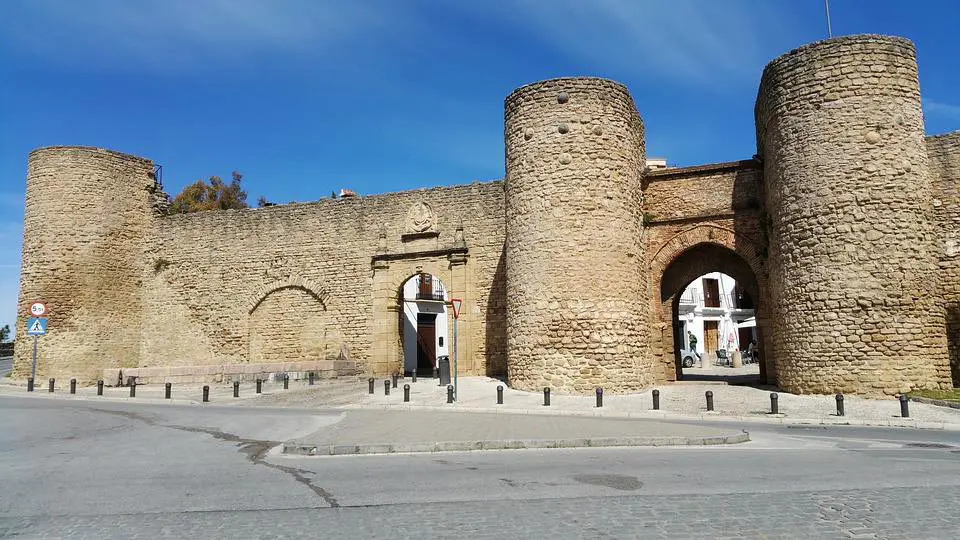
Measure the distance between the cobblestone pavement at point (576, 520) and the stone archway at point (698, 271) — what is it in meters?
11.9

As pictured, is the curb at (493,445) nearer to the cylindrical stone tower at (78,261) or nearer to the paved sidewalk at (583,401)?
the paved sidewalk at (583,401)

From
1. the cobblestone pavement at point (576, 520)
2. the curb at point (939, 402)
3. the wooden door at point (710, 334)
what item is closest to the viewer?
the cobblestone pavement at point (576, 520)

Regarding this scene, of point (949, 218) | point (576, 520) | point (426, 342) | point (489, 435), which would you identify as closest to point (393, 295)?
point (426, 342)

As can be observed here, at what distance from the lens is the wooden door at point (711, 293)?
1454 inches

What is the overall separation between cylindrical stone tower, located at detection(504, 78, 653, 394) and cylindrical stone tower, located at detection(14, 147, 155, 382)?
1462 cm

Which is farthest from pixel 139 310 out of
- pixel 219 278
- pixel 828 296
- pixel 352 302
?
pixel 828 296

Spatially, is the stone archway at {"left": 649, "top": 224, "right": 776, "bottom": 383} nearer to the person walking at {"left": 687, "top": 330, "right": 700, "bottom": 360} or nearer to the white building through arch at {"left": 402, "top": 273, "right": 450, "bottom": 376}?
the white building through arch at {"left": 402, "top": 273, "right": 450, "bottom": 376}

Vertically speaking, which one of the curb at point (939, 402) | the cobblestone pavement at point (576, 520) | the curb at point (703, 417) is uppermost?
the curb at point (939, 402)

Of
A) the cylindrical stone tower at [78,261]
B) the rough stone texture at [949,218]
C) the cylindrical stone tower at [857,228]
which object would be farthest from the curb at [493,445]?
the cylindrical stone tower at [78,261]

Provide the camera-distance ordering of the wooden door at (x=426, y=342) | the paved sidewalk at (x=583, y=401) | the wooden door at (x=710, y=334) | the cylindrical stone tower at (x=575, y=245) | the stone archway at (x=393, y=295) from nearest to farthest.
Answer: the paved sidewalk at (x=583, y=401), the cylindrical stone tower at (x=575, y=245), the stone archway at (x=393, y=295), the wooden door at (x=426, y=342), the wooden door at (x=710, y=334)

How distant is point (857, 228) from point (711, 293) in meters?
24.3

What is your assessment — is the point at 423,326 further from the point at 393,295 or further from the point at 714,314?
the point at 714,314

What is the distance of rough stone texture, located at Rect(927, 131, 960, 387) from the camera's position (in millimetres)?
14836

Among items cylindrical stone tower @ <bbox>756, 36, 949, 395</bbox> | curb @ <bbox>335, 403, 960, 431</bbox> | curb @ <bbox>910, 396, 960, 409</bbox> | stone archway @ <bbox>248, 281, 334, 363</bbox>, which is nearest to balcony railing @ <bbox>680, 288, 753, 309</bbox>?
stone archway @ <bbox>248, 281, 334, 363</bbox>
